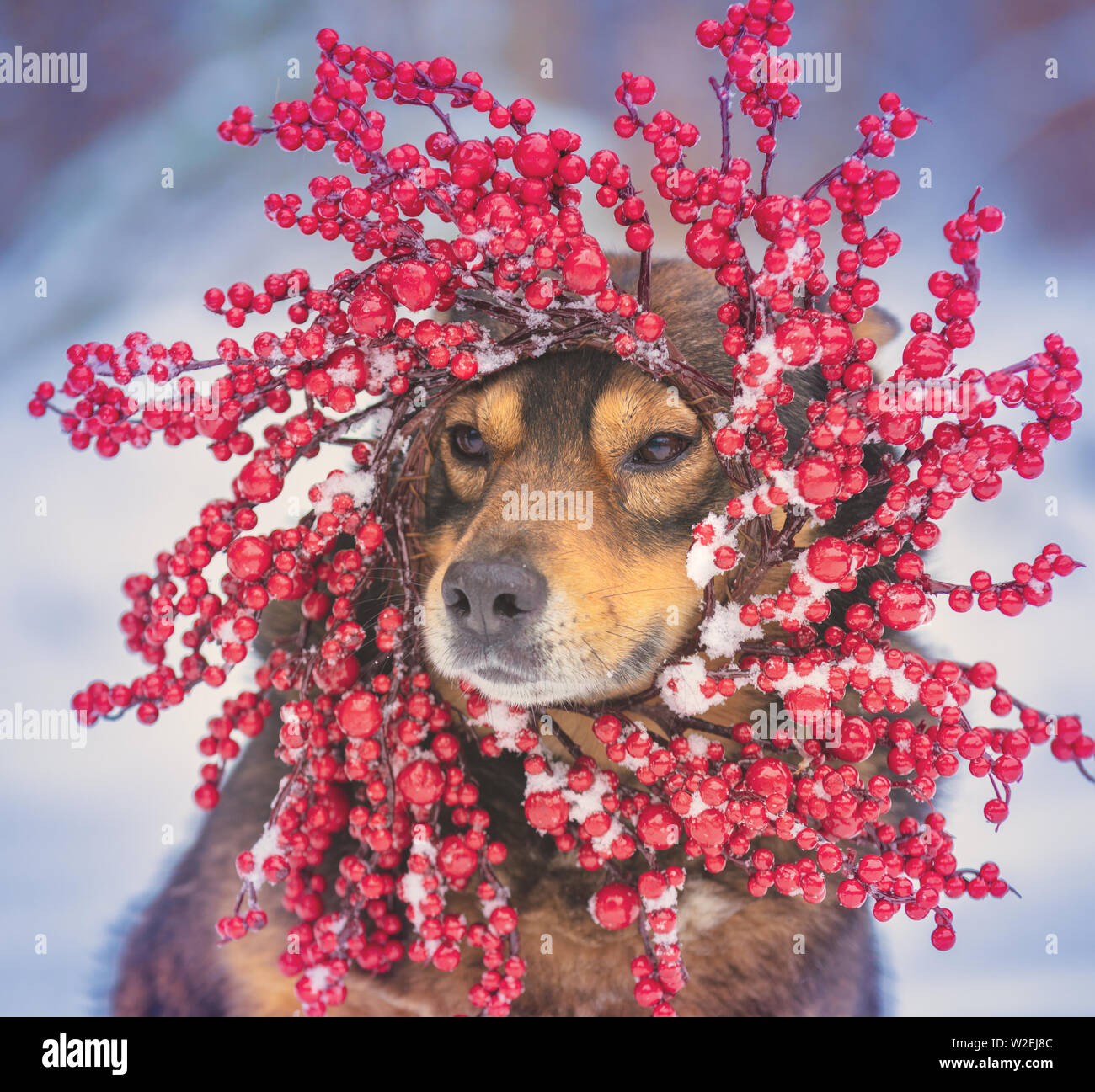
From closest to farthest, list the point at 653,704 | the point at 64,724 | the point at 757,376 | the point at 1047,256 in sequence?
1. the point at 757,376
2. the point at 653,704
3. the point at 1047,256
4. the point at 64,724

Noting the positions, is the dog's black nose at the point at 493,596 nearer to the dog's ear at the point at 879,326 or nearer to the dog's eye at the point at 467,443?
the dog's eye at the point at 467,443

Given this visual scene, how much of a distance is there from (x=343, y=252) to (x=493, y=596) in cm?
68

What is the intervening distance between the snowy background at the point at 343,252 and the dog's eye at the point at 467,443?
355 mm

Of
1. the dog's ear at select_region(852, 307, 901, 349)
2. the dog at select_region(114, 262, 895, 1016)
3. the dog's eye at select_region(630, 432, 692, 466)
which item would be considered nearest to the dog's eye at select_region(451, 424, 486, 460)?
the dog at select_region(114, 262, 895, 1016)

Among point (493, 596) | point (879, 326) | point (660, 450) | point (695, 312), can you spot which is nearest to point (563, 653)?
point (493, 596)

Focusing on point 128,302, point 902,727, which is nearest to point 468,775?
point 902,727

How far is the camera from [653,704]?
2.65ft

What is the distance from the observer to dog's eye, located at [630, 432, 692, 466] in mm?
884

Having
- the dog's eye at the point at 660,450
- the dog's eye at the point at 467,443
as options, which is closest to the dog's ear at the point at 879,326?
the dog's eye at the point at 660,450

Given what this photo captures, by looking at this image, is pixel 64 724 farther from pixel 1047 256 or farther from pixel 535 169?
pixel 1047 256

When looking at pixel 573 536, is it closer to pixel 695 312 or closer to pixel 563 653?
pixel 563 653
